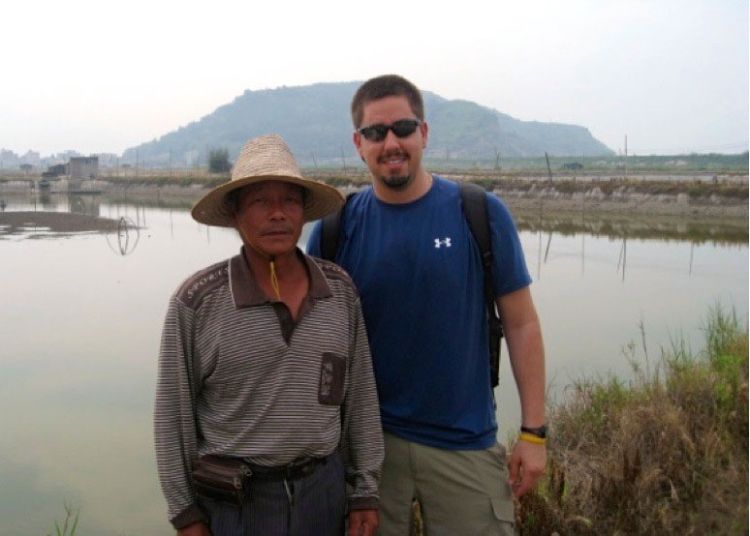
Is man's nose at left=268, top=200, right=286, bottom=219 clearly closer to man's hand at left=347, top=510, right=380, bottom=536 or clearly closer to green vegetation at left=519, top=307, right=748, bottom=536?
man's hand at left=347, top=510, right=380, bottom=536

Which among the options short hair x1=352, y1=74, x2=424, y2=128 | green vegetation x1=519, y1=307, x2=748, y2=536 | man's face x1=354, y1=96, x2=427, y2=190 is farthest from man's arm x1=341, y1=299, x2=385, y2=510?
green vegetation x1=519, y1=307, x2=748, y2=536

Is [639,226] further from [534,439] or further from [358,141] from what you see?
[358,141]

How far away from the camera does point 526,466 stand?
197 cm

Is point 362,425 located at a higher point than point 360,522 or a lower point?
higher

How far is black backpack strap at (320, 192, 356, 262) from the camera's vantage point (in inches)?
78.0

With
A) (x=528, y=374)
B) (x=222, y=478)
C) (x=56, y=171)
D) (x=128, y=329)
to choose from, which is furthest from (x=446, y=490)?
(x=56, y=171)

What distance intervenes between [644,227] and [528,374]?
19666 mm

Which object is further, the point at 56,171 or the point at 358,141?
the point at 56,171

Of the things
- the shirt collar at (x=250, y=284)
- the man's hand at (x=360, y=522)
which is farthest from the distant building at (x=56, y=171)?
the man's hand at (x=360, y=522)

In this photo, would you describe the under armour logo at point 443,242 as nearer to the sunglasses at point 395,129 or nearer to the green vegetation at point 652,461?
the sunglasses at point 395,129

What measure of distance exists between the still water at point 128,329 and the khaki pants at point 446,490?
2.32 meters

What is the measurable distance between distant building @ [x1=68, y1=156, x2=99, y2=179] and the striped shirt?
180 feet

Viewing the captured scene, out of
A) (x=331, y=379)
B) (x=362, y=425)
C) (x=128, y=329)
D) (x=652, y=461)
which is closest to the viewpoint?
(x=331, y=379)

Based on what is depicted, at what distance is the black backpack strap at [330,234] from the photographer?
198 cm
